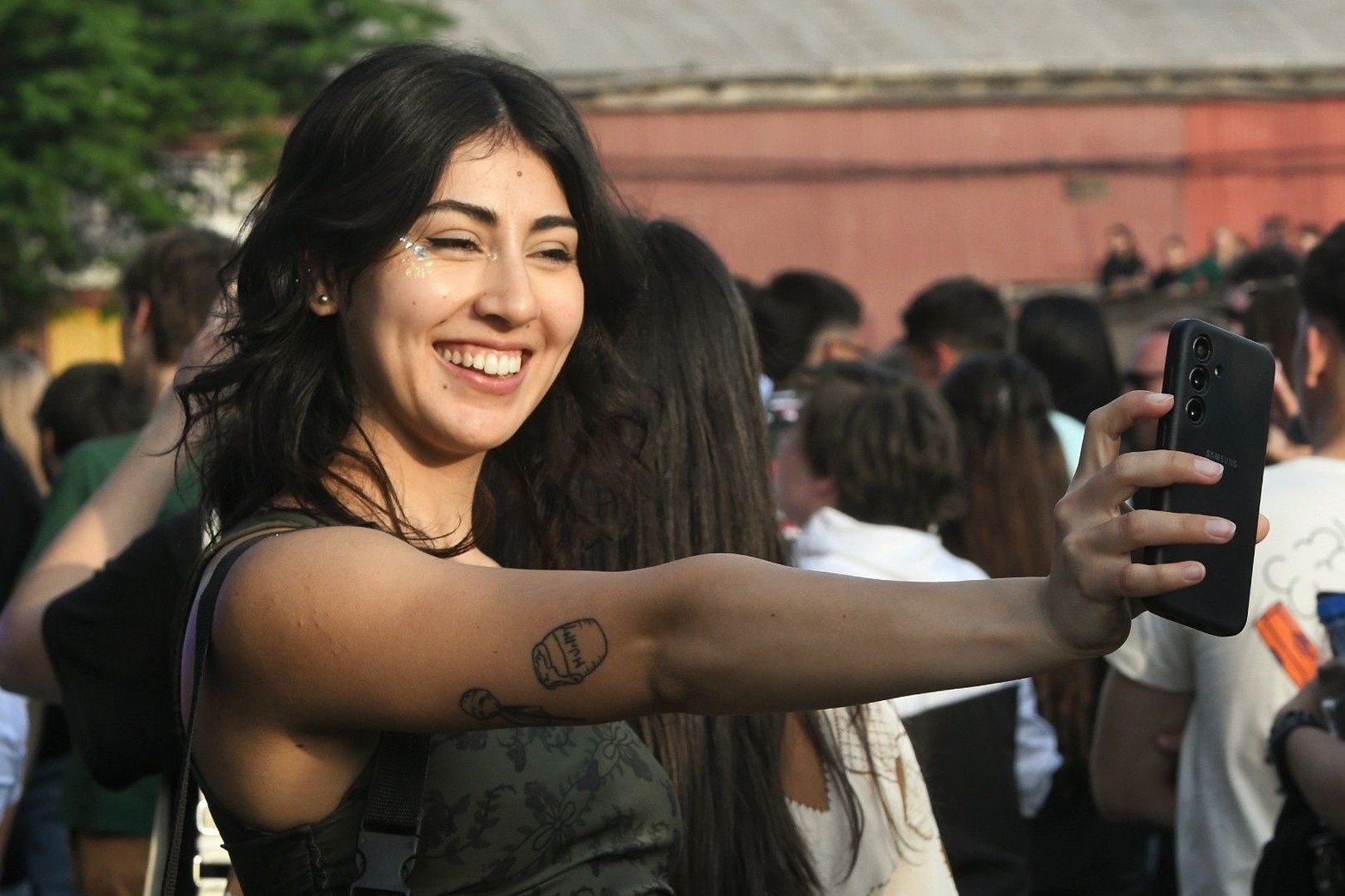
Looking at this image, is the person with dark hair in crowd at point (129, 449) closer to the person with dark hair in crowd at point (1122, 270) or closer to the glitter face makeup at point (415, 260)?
the glitter face makeup at point (415, 260)

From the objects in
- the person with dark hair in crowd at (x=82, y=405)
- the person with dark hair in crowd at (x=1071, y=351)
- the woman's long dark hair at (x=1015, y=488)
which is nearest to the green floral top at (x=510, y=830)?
the woman's long dark hair at (x=1015, y=488)

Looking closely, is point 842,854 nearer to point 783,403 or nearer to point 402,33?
point 783,403

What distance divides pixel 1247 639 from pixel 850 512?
3.44 feet

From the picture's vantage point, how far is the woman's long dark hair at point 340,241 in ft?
7.08

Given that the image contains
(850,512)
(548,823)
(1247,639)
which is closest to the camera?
(548,823)

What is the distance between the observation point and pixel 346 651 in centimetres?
187

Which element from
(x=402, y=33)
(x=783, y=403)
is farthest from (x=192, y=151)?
(x=783, y=403)

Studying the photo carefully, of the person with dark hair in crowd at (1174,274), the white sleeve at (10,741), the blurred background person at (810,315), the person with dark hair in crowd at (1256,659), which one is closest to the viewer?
the person with dark hair in crowd at (1256,659)

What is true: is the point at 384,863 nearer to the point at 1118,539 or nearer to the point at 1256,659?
the point at 1118,539

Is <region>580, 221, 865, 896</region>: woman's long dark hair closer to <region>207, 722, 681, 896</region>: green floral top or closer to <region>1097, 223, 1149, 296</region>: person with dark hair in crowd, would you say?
<region>207, 722, 681, 896</region>: green floral top

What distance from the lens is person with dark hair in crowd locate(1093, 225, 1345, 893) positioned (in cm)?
299

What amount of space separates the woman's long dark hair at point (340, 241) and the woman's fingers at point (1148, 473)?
96 cm

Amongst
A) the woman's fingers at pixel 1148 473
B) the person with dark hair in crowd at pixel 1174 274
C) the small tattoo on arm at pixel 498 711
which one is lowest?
the small tattoo on arm at pixel 498 711

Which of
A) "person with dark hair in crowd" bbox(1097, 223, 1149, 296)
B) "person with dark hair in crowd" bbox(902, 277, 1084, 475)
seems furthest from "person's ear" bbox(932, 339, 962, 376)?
"person with dark hair in crowd" bbox(1097, 223, 1149, 296)
